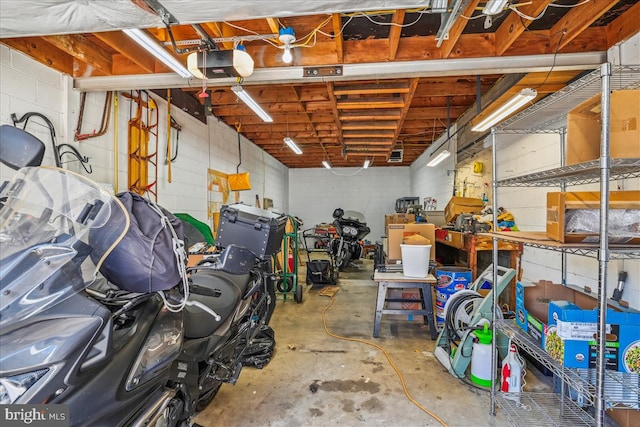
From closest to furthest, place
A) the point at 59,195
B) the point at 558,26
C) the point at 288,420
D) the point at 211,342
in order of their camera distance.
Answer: the point at 59,195 → the point at 211,342 → the point at 288,420 → the point at 558,26

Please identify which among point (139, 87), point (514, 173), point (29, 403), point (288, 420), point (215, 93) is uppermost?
point (215, 93)

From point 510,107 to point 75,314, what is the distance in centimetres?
379

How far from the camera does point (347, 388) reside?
2.35m

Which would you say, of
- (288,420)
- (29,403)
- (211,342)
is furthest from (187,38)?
(288,420)

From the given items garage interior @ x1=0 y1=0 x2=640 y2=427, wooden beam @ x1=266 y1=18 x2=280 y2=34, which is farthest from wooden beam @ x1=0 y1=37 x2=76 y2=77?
wooden beam @ x1=266 y1=18 x2=280 y2=34

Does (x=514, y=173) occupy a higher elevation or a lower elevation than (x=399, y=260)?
higher

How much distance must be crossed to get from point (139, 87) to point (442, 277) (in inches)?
146

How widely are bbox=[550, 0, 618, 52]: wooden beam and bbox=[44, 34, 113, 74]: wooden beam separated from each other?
4.02 meters

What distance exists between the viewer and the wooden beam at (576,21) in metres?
2.13

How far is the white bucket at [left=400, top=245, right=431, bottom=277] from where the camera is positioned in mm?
3164

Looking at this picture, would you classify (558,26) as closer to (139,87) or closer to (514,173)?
(514,173)

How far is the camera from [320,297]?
16.1 ft

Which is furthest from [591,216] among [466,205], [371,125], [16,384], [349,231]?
[349,231]

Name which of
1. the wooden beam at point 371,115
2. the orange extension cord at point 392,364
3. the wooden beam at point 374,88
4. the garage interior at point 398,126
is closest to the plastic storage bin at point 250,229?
the garage interior at point 398,126
